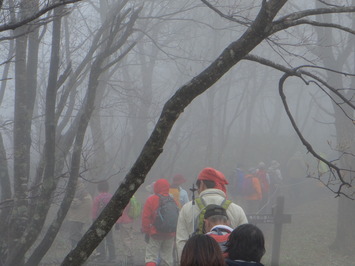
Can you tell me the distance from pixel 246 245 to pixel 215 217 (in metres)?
1.35

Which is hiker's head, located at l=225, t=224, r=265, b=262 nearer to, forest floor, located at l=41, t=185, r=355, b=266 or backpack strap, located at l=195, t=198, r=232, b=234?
backpack strap, located at l=195, t=198, r=232, b=234

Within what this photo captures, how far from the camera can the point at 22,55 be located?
6590mm

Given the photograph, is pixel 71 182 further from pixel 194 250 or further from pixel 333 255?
pixel 333 255

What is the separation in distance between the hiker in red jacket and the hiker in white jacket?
8.16 ft

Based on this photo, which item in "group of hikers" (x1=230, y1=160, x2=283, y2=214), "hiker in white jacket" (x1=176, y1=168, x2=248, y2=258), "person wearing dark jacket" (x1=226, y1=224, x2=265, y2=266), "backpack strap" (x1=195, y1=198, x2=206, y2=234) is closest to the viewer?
"person wearing dark jacket" (x1=226, y1=224, x2=265, y2=266)

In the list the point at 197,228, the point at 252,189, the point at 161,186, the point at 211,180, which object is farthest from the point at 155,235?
the point at 252,189

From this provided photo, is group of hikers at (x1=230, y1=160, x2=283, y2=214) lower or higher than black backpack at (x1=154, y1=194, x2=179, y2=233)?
higher

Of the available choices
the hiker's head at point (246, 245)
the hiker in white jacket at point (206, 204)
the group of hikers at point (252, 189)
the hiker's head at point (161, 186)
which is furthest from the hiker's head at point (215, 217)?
the group of hikers at point (252, 189)

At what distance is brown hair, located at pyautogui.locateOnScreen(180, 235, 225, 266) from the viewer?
9.16 ft

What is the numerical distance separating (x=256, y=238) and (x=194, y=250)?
752mm

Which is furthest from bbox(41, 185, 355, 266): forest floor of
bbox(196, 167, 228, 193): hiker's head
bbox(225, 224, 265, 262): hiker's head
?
bbox(225, 224, 265, 262): hiker's head

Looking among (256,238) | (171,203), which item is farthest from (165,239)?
(256,238)

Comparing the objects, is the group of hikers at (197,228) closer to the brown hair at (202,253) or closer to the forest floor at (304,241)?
the brown hair at (202,253)

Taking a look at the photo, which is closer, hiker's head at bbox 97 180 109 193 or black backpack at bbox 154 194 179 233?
black backpack at bbox 154 194 179 233
